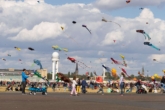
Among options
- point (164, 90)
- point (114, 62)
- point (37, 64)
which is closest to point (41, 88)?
point (164, 90)

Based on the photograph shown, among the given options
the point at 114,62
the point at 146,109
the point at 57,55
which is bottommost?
the point at 146,109

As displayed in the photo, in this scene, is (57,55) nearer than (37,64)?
No

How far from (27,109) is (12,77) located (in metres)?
124

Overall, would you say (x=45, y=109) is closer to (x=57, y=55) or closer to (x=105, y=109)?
(x=105, y=109)

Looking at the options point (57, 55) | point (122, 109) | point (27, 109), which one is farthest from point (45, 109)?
point (57, 55)

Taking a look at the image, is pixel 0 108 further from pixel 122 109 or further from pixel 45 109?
pixel 122 109

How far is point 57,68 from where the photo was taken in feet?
461

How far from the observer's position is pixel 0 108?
59.5ft

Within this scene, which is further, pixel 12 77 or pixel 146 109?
pixel 12 77

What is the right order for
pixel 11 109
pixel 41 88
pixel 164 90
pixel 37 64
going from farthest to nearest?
pixel 37 64 → pixel 164 90 → pixel 41 88 → pixel 11 109

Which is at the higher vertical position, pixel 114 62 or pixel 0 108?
pixel 114 62

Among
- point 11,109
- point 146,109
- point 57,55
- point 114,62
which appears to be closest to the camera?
point 11,109

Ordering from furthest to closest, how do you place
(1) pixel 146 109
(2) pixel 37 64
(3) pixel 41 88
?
(2) pixel 37 64 < (3) pixel 41 88 < (1) pixel 146 109

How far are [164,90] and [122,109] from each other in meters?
28.4
